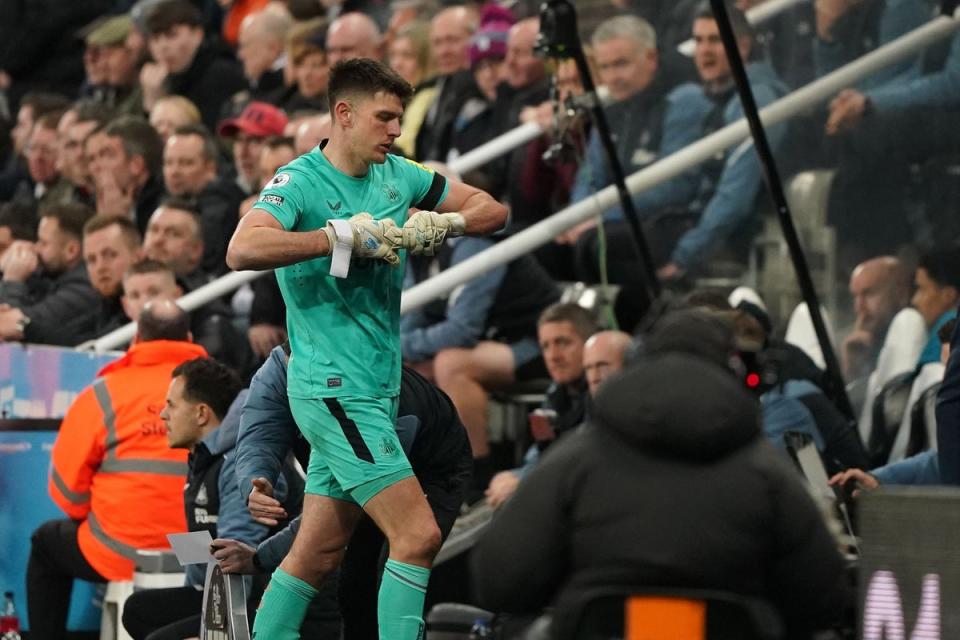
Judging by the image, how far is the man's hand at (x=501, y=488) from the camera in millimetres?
8867

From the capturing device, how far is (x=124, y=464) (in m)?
8.49

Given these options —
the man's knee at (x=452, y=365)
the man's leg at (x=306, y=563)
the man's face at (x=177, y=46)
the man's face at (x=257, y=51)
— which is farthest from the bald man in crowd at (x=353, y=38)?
the man's leg at (x=306, y=563)

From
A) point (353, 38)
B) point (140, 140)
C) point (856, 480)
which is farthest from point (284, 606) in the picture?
point (353, 38)

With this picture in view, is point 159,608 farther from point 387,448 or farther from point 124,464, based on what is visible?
point 387,448

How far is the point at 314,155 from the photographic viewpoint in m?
6.29

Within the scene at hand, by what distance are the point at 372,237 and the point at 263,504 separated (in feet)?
3.20

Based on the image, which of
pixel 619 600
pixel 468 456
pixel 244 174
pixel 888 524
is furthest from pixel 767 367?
pixel 244 174

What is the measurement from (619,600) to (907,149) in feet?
18.3

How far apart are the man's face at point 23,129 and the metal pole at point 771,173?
8.16 metres

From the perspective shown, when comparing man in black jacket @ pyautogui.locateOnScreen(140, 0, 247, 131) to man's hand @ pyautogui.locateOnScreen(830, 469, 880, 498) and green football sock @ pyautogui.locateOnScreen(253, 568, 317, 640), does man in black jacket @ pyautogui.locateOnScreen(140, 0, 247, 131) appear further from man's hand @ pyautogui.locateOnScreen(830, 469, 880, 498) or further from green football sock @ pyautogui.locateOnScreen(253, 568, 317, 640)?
green football sock @ pyautogui.locateOnScreen(253, 568, 317, 640)

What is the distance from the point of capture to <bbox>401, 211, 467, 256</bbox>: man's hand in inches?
236

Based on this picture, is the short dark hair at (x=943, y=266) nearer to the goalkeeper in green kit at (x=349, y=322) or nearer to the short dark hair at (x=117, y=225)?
the goalkeeper in green kit at (x=349, y=322)

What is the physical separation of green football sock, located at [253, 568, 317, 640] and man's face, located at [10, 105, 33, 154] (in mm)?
10428

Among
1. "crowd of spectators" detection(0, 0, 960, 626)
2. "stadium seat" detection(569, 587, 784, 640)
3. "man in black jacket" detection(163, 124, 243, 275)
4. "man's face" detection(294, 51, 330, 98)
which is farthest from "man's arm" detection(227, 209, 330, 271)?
"man's face" detection(294, 51, 330, 98)
